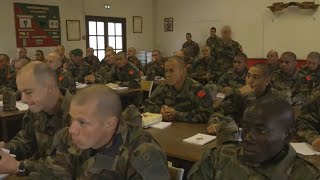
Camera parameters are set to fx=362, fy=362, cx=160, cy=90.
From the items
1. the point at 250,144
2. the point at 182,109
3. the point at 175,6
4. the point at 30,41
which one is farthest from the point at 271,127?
the point at 175,6

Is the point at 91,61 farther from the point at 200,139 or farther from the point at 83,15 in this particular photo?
the point at 200,139

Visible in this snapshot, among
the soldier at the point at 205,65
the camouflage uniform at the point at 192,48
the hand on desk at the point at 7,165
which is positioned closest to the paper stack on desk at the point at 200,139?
the hand on desk at the point at 7,165

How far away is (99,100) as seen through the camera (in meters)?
1.56

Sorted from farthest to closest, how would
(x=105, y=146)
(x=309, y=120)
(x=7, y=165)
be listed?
(x=309, y=120)
(x=7, y=165)
(x=105, y=146)

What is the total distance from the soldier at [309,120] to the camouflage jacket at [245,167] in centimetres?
117

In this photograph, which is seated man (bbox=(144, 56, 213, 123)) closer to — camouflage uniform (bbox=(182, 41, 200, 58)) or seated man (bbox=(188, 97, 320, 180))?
seated man (bbox=(188, 97, 320, 180))

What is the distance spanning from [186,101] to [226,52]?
20.6ft

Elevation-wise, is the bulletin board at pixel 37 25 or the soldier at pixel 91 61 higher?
the bulletin board at pixel 37 25

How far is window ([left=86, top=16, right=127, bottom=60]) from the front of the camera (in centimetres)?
1070

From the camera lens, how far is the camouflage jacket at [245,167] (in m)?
1.42

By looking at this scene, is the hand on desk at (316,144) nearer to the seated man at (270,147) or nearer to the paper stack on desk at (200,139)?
the paper stack on desk at (200,139)

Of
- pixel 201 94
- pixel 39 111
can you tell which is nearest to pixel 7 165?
pixel 39 111

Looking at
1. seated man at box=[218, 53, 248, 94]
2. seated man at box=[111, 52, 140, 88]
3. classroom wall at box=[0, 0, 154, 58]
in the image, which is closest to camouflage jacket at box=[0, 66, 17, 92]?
seated man at box=[111, 52, 140, 88]

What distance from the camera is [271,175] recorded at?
1430 mm
